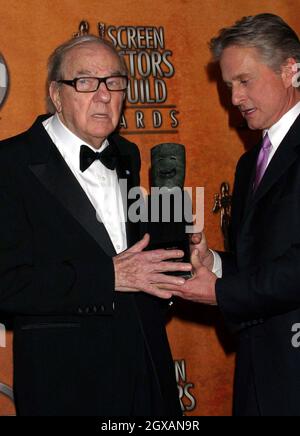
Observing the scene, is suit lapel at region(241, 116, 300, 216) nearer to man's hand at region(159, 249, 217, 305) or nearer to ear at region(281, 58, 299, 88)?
ear at region(281, 58, 299, 88)

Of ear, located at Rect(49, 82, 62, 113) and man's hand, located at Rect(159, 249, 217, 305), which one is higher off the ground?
ear, located at Rect(49, 82, 62, 113)

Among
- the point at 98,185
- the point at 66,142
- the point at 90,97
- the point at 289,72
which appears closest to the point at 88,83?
the point at 90,97

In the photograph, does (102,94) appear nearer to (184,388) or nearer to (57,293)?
(57,293)

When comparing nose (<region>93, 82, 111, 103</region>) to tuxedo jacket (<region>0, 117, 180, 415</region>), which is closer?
tuxedo jacket (<region>0, 117, 180, 415</region>)

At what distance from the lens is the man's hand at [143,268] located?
2.33 m

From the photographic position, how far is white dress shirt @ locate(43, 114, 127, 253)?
2.47m

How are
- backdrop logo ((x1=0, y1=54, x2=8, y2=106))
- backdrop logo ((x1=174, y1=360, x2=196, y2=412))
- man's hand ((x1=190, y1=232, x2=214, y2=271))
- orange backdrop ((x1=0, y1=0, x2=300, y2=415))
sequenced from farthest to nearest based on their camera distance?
1. backdrop logo ((x1=174, y1=360, x2=196, y2=412))
2. orange backdrop ((x1=0, y1=0, x2=300, y2=415))
3. backdrop logo ((x1=0, y1=54, x2=8, y2=106))
4. man's hand ((x1=190, y1=232, x2=214, y2=271))

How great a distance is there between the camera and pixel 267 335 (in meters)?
2.36

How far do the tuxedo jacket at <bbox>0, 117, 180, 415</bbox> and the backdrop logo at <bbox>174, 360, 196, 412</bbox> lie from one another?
3.05 ft

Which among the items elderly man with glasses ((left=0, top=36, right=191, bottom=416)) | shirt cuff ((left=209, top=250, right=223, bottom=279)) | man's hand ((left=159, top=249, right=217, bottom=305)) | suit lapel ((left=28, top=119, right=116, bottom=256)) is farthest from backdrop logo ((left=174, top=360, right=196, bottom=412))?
suit lapel ((left=28, top=119, right=116, bottom=256))

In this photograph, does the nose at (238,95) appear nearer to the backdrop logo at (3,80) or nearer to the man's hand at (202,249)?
the man's hand at (202,249)
